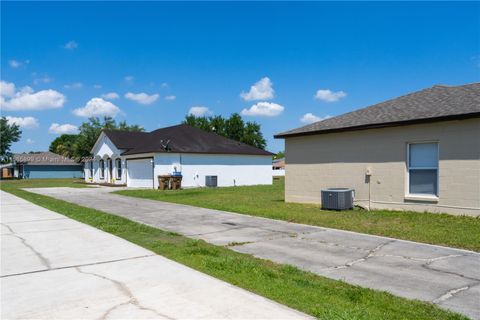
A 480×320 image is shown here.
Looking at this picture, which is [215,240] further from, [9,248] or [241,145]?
[241,145]

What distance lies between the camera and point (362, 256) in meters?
7.04

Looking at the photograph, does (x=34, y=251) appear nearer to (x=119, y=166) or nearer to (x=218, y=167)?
(x=218, y=167)

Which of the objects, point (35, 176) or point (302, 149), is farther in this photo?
point (35, 176)

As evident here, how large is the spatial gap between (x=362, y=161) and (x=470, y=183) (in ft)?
11.9

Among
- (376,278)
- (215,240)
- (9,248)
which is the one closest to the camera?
(376,278)

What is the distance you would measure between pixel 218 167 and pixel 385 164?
2179 centimetres

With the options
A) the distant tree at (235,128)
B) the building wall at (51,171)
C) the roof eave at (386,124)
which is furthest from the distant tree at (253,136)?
the roof eave at (386,124)

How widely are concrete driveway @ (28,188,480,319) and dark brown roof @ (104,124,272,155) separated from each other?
2100 cm

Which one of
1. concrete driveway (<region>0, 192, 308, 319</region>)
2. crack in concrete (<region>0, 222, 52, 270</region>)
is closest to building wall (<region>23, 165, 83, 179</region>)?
crack in concrete (<region>0, 222, 52, 270</region>)

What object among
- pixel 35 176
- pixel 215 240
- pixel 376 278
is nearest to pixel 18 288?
pixel 215 240

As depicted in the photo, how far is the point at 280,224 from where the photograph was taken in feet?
35.6

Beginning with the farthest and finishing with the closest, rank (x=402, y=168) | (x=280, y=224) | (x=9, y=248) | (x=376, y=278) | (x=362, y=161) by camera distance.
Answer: (x=362, y=161)
(x=402, y=168)
(x=280, y=224)
(x=9, y=248)
(x=376, y=278)

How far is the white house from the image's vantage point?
31234 mm

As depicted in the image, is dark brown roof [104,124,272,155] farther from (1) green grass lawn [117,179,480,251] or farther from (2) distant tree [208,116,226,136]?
(2) distant tree [208,116,226,136]
